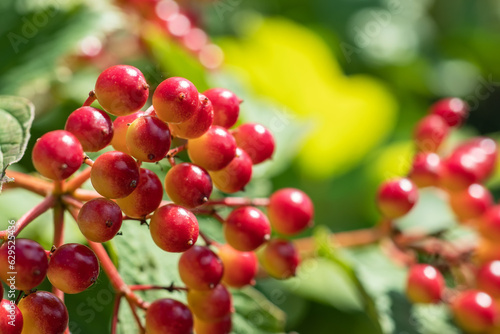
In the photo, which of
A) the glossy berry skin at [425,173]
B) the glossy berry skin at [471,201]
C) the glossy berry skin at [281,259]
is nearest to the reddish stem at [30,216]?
the glossy berry skin at [281,259]

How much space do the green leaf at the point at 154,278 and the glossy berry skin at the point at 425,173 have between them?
42cm

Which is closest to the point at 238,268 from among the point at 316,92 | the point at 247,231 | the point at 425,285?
the point at 247,231

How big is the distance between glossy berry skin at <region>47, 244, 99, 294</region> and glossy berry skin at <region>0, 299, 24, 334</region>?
60 mm

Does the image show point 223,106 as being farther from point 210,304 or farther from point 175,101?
point 210,304

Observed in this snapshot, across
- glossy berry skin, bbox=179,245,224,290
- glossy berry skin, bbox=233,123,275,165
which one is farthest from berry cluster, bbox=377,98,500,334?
glossy berry skin, bbox=179,245,224,290

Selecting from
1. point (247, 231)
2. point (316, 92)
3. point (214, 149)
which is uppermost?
point (214, 149)

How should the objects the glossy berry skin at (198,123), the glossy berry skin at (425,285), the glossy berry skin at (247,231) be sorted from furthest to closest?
→ the glossy berry skin at (425,285), the glossy berry skin at (247,231), the glossy berry skin at (198,123)

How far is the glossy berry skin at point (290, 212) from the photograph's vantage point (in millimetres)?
1005

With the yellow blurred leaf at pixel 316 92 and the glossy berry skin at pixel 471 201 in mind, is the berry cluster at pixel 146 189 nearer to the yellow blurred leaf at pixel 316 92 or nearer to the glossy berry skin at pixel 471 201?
the glossy berry skin at pixel 471 201

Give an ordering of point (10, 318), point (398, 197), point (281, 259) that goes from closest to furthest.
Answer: point (10, 318), point (281, 259), point (398, 197)

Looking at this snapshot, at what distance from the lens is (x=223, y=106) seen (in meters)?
0.86

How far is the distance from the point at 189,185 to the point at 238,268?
208 mm

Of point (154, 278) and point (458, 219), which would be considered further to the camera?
point (458, 219)

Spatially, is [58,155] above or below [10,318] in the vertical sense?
above
